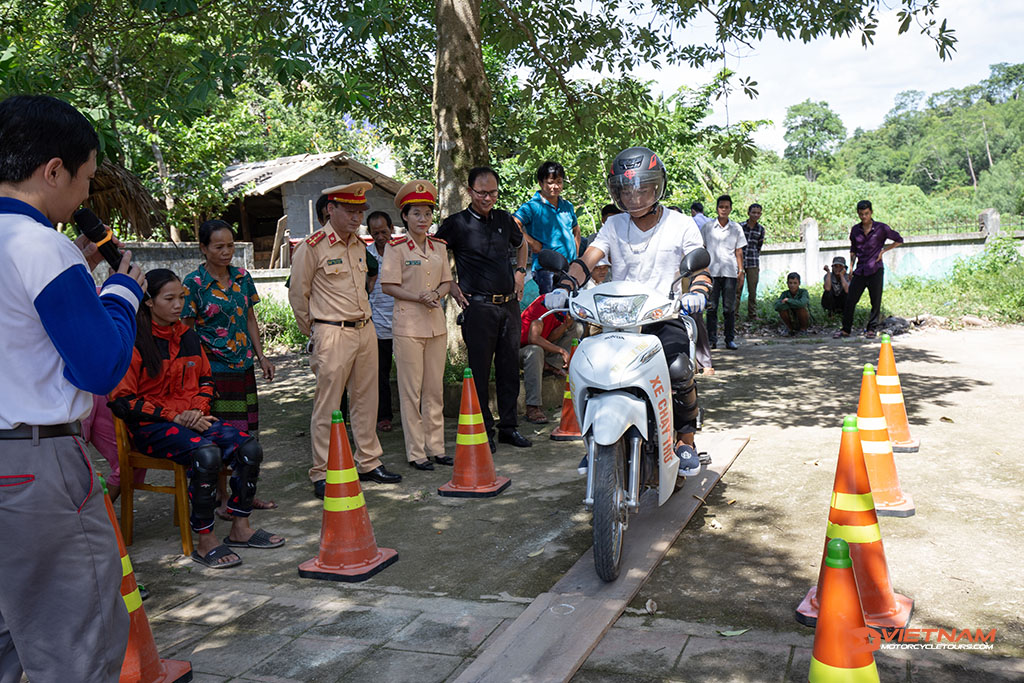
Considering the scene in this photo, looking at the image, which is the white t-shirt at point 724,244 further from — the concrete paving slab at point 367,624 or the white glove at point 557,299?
the concrete paving slab at point 367,624

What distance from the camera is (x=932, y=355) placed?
1085cm

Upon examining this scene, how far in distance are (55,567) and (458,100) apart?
7.10 metres

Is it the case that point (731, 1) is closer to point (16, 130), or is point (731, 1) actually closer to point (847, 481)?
point (847, 481)

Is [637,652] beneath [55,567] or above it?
beneath

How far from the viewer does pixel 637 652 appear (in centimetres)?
339

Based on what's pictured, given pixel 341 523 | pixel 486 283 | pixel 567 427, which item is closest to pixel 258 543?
pixel 341 523

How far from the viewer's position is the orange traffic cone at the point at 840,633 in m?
2.47

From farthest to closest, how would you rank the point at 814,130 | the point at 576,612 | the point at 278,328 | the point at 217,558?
the point at 814,130, the point at 278,328, the point at 217,558, the point at 576,612

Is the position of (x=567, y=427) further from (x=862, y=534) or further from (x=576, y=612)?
(x=862, y=534)

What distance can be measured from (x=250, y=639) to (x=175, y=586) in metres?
0.95

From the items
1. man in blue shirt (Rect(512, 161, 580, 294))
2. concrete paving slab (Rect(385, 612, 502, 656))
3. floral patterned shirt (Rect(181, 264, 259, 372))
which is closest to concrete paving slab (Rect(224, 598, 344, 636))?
concrete paving slab (Rect(385, 612, 502, 656))

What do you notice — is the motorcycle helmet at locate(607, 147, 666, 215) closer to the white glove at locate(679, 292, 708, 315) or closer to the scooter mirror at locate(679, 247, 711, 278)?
the scooter mirror at locate(679, 247, 711, 278)

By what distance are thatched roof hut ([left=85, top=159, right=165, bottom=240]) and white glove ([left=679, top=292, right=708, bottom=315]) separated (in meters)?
5.98

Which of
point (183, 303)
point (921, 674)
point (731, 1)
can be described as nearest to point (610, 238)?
point (183, 303)
